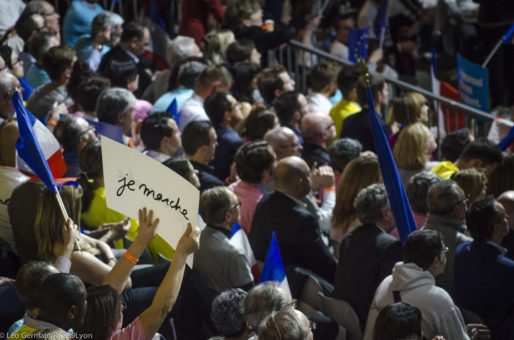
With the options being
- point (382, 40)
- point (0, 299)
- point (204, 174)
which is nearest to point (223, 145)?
point (204, 174)

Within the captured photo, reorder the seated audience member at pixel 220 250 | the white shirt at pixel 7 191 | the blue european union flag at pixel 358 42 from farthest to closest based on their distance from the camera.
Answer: the blue european union flag at pixel 358 42 < the seated audience member at pixel 220 250 < the white shirt at pixel 7 191

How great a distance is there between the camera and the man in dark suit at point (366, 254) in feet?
22.9

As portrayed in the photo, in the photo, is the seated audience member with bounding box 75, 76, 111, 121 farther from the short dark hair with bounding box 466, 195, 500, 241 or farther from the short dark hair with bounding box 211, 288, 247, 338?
the short dark hair with bounding box 211, 288, 247, 338

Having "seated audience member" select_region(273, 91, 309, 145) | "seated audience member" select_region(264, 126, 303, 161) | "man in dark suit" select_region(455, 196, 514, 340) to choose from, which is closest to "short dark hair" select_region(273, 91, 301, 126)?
"seated audience member" select_region(273, 91, 309, 145)

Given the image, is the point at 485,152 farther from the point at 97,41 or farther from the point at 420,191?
the point at 97,41

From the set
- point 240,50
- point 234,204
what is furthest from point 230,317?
point 240,50

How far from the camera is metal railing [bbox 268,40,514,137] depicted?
10.7m

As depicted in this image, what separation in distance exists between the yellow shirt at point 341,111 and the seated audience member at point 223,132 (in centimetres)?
124

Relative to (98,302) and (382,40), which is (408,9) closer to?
(382,40)

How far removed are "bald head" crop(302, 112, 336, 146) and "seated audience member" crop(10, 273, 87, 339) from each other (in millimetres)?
4557

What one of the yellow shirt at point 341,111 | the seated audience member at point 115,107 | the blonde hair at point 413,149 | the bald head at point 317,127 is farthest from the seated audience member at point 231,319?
the yellow shirt at point 341,111

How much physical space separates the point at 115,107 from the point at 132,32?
2.73 m

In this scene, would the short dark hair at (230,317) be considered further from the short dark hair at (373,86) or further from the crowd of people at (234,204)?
the short dark hair at (373,86)

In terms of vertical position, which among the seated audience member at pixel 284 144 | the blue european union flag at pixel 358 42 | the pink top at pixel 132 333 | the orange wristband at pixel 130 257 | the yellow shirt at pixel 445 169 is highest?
the orange wristband at pixel 130 257
